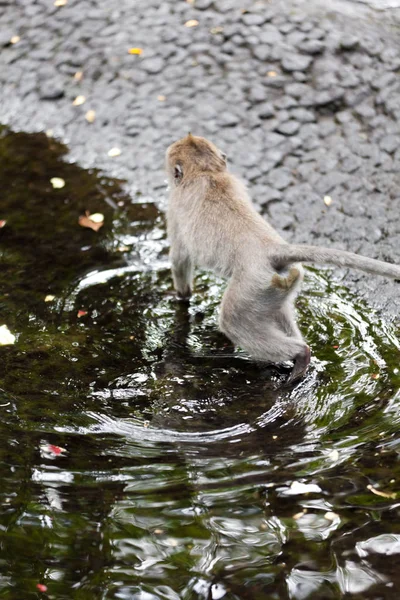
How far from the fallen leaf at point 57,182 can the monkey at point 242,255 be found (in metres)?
2.37

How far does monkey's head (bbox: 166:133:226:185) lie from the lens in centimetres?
633

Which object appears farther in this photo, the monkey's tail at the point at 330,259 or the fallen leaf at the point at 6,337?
the fallen leaf at the point at 6,337

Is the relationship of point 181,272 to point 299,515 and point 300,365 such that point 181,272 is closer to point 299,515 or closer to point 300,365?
point 300,365

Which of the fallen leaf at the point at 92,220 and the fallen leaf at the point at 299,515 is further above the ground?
the fallen leaf at the point at 299,515

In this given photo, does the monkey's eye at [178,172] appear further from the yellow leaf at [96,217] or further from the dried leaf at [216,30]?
the dried leaf at [216,30]

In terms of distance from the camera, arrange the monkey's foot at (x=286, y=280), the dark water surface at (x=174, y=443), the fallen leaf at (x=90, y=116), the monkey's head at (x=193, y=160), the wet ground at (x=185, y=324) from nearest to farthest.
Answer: the dark water surface at (x=174, y=443) → the wet ground at (x=185, y=324) → the monkey's foot at (x=286, y=280) → the monkey's head at (x=193, y=160) → the fallen leaf at (x=90, y=116)

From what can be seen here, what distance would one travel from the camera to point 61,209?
26.8ft

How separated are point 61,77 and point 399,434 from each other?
6.69 meters

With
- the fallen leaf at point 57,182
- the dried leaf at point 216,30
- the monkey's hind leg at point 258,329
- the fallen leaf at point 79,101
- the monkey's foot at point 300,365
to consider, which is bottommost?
the fallen leaf at point 57,182

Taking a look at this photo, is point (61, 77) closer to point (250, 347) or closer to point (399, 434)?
point (250, 347)

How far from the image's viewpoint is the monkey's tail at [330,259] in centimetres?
500

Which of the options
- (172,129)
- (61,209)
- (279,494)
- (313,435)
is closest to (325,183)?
(172,129)

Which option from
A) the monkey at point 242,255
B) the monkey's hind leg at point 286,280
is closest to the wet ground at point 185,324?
the monkey at point 242,255

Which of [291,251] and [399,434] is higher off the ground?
[291,251]
